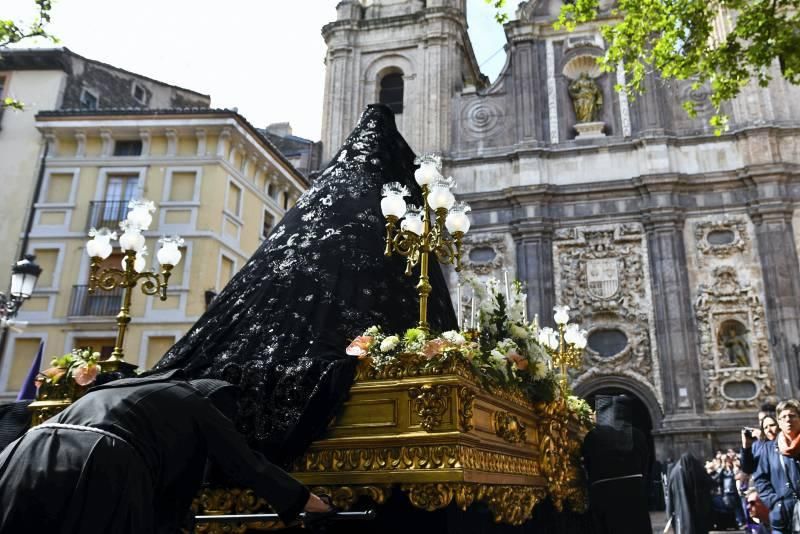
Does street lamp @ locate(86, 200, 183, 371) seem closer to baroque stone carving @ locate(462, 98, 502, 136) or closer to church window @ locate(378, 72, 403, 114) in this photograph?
baroque stone carving @ locate(462, 98, 502, 136)

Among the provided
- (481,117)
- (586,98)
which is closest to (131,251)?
(481,117)

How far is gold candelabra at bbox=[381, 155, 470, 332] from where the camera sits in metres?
5.26

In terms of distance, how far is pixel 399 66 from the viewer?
81.9 feet

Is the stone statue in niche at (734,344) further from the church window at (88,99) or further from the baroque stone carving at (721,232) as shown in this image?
the church window at (88,99)

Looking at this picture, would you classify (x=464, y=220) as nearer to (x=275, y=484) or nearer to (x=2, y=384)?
(x=275, y=484)

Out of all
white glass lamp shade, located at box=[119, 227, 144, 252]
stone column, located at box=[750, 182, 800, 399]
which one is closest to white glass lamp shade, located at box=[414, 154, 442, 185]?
white glass lamp shade, located at box=[119, 227, 144, 252]

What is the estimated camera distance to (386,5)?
26156 millimetres

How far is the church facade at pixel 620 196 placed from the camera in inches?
771

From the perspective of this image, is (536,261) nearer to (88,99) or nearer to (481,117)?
(481,117)

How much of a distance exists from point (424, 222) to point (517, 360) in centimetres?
127

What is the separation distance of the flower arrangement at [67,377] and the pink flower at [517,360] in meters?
2.80

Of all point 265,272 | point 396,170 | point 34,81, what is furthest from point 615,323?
point 34,81

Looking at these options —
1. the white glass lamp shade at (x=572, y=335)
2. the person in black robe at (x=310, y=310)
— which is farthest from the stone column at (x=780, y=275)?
the person in black robe at (x=310, y=310)

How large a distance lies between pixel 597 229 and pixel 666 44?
11.4 metres
